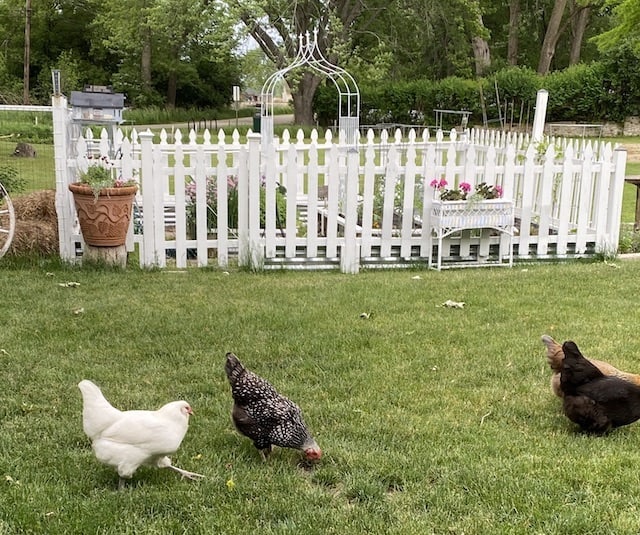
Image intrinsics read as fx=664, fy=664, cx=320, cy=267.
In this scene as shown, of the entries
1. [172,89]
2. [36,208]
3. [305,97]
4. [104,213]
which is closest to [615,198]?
[104,213]

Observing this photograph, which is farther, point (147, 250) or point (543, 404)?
point (147, 250)

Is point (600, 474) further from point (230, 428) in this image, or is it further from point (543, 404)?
point (230, 428)

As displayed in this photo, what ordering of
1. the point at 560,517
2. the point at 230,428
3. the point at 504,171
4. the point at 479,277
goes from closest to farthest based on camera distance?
the point at 560,517 → the point at 230,428 → the point at 479,277 → the point at 504,171

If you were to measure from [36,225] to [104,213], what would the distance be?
109cm

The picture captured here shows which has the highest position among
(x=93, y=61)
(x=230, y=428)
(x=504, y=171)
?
(x=93, y=61)

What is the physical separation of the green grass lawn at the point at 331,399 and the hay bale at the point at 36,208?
3.20 ft

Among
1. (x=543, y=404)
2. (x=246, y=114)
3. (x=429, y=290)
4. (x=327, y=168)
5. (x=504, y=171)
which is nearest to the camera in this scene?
(x=543, y=404)

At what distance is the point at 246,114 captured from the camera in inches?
1521

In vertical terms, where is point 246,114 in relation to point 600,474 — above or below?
above

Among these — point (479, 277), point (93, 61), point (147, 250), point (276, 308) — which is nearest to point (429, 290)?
point (479, 277)

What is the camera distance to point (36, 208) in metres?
7.01

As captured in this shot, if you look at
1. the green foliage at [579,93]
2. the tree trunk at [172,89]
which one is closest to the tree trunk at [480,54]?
the green foliage at [579,93]

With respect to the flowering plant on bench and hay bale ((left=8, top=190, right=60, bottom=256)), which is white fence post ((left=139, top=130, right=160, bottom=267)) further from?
the flowering plant on bench

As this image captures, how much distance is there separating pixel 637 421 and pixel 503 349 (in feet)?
3.35
